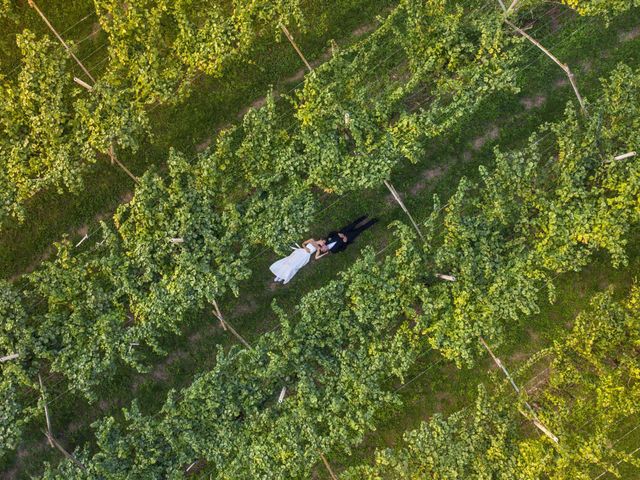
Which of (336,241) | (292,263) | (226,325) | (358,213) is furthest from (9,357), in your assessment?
(358,213)

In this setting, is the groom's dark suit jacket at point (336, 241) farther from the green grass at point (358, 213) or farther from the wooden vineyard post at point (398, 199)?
the wooden vineyard post at point (398, 199)

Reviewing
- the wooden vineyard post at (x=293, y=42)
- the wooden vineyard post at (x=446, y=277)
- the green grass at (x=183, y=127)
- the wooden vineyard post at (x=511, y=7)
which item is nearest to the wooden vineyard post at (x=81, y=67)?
the green grass at (x=183, y=127)

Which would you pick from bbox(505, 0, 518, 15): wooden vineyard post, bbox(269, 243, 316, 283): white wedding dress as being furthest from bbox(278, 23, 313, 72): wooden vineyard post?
bbox(505, 0, 518, 15): wooden vineyard post

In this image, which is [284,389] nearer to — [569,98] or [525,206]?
[525,206]

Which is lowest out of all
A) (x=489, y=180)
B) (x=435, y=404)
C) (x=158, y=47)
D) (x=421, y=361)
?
(x=435, y=404)

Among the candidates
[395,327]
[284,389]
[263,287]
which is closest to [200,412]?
[284,389]

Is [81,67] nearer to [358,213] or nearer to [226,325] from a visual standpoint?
[226,325]
